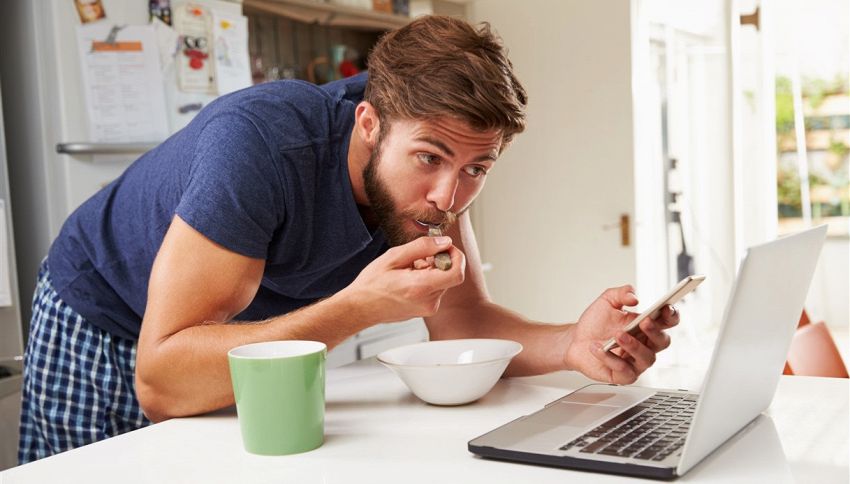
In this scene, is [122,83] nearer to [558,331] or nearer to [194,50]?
[194,50]

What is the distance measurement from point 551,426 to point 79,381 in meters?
0.83

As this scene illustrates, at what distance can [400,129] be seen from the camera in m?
1.23

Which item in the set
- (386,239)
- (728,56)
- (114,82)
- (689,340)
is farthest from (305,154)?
(728,56)

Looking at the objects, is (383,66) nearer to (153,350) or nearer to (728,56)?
(153,350)

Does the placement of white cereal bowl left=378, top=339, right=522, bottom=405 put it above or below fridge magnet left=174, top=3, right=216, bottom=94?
below

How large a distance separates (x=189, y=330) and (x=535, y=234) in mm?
2691

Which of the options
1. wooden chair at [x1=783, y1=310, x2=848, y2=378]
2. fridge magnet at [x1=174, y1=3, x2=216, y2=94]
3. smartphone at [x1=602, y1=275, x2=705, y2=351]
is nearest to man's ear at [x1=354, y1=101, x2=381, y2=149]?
smartphone at [x1=602, y1=275, x2=705, y2=351]

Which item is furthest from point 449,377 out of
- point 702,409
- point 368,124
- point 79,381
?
point 79,381

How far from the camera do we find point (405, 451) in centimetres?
85

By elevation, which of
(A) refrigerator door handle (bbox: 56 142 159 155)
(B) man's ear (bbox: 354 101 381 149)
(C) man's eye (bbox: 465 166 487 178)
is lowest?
(C) man's eye (bbox: 465 166 487 178)

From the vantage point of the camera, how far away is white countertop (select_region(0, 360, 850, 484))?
0.78 metres

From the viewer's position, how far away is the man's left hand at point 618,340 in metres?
1.07

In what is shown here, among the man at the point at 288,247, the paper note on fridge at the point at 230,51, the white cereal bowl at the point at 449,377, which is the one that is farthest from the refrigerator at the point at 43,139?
the white cereal bowl at the point at 449,377

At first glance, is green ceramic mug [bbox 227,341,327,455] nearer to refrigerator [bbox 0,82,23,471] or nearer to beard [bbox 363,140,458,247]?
beard [bbox 363,140,458,247]
